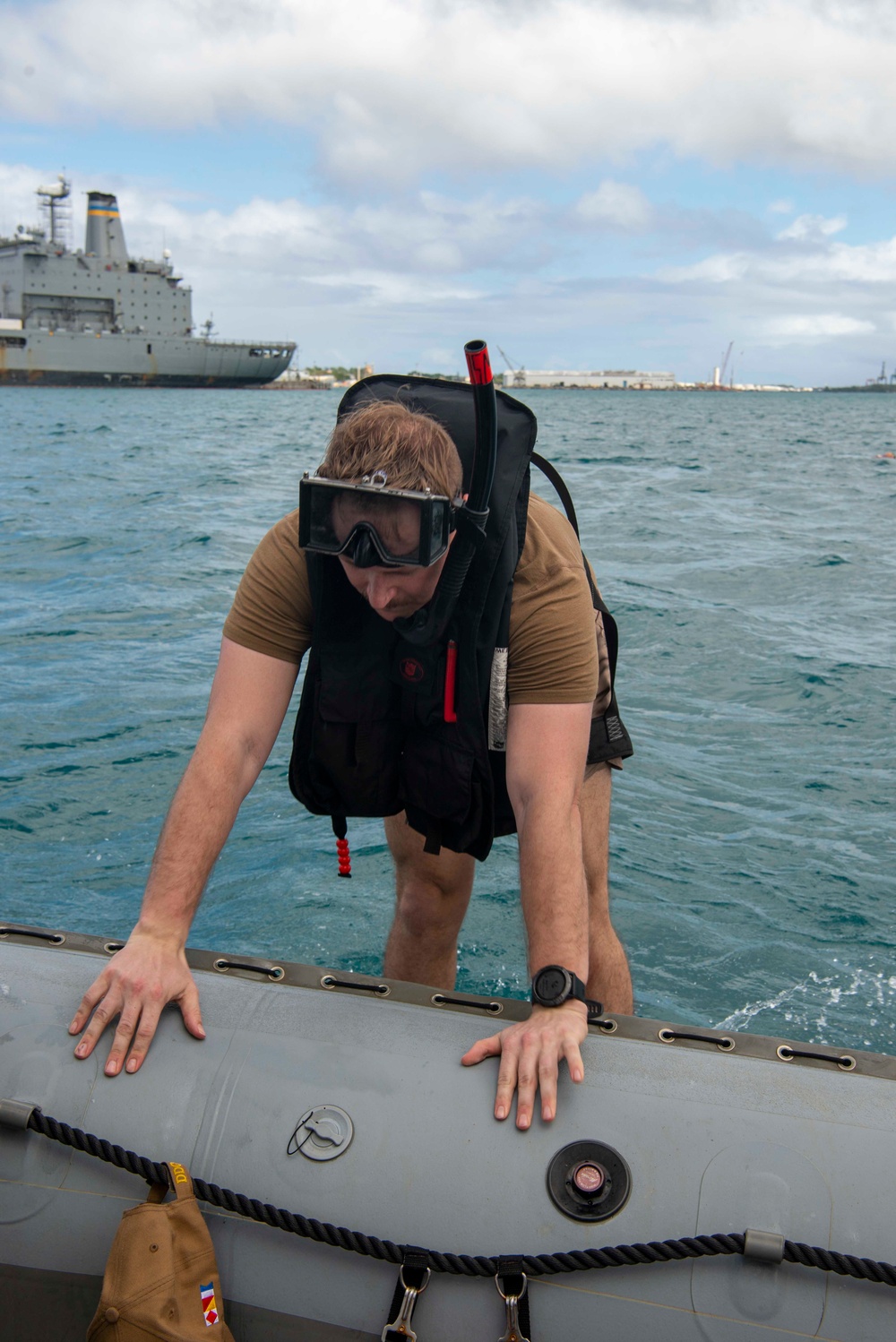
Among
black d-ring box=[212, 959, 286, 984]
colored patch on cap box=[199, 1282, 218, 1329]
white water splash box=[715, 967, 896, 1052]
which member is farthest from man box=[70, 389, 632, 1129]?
white water splash box=[715, 967, 896, 1052]

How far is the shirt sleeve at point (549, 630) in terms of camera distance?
2.09 m

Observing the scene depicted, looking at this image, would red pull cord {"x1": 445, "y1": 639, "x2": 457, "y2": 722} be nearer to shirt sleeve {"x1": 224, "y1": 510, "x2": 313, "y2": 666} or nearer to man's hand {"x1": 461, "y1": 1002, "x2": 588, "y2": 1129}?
shirt sleeve {"x1": 224, "y1": 510, "x2": 313, "y2": 666}

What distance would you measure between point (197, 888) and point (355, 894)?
6.95 ft

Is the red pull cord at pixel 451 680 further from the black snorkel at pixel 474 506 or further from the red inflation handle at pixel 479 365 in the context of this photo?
the red inflation handle at pixel 479 365

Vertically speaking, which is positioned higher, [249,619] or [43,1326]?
[249,619]

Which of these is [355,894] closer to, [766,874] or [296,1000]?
[766,874]

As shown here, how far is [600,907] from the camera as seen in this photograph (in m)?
2.72

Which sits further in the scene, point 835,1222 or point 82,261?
point 82,261

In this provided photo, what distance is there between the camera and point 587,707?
2.12 metres

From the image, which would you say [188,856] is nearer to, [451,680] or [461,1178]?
[451,680]

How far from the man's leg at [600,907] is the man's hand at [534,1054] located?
75cm

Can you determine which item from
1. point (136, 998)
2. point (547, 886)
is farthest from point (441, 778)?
point (136, 998)

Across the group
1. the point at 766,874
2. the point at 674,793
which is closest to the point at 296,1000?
the point at 766,874

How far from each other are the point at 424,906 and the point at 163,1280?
4.42 ft
